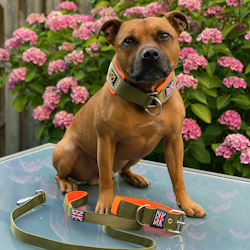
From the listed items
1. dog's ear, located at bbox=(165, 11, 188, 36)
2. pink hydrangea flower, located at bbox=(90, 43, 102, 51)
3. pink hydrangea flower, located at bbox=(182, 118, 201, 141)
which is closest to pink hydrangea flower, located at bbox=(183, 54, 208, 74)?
pink hydrangea flower, located at bbox=(182, 118, 201, 141)

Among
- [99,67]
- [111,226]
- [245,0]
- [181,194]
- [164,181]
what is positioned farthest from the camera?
[99,67]

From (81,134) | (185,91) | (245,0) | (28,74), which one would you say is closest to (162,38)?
(81,134)

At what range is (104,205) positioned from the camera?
Result: 1378mm

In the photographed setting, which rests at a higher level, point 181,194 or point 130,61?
point 130,61

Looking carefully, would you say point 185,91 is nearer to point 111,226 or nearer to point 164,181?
point 164,181

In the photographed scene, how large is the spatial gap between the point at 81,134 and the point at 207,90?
113 cm

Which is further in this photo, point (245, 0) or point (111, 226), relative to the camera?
point (245, 0)

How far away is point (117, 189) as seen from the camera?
1661 millimetres

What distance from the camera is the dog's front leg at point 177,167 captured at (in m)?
1.41

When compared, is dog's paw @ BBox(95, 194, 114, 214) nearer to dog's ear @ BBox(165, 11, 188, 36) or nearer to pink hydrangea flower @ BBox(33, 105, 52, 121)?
dog's ear @ BBox(165, 11, 188, 36)

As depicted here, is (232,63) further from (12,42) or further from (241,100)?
(12,42)

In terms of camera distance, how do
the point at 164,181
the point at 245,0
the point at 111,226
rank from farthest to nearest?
1. the point at 245,0
2. the point at 164,181
3. the point at 111,226

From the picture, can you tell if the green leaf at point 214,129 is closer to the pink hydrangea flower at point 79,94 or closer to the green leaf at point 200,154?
the green leaf at point 200,154

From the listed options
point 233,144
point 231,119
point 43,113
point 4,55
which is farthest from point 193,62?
point 4,55
